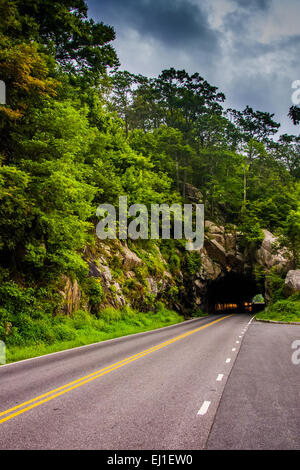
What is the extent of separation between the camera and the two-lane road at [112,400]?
4.72m

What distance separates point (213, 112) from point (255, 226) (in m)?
30.0

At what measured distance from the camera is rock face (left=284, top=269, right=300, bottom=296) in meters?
34.6

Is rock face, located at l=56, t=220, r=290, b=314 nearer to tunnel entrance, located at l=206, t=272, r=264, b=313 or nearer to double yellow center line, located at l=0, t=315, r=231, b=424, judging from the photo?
tunnel entrance, located at l=206, t=272, r=264, b=313

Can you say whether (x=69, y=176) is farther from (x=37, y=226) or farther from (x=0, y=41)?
(x=0, y=41)

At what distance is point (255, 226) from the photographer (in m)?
45.2

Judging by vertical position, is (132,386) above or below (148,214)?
below

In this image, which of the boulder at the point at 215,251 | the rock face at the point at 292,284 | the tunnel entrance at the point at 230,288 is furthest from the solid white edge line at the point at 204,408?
the tunnel entrance at the point at 230,288

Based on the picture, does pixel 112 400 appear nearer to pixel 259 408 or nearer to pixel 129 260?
pixel 259 408

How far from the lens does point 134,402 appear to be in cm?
648

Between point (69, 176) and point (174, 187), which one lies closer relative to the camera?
point (69, 176)

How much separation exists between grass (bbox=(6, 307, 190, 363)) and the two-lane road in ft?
5.47

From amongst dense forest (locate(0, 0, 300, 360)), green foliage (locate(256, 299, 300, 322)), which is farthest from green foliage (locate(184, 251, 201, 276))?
green foliage (locate(256, 299, 300, 322))

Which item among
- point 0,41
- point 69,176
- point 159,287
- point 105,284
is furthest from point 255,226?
point 0,41

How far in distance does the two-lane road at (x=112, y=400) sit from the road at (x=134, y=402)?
0.05ft
